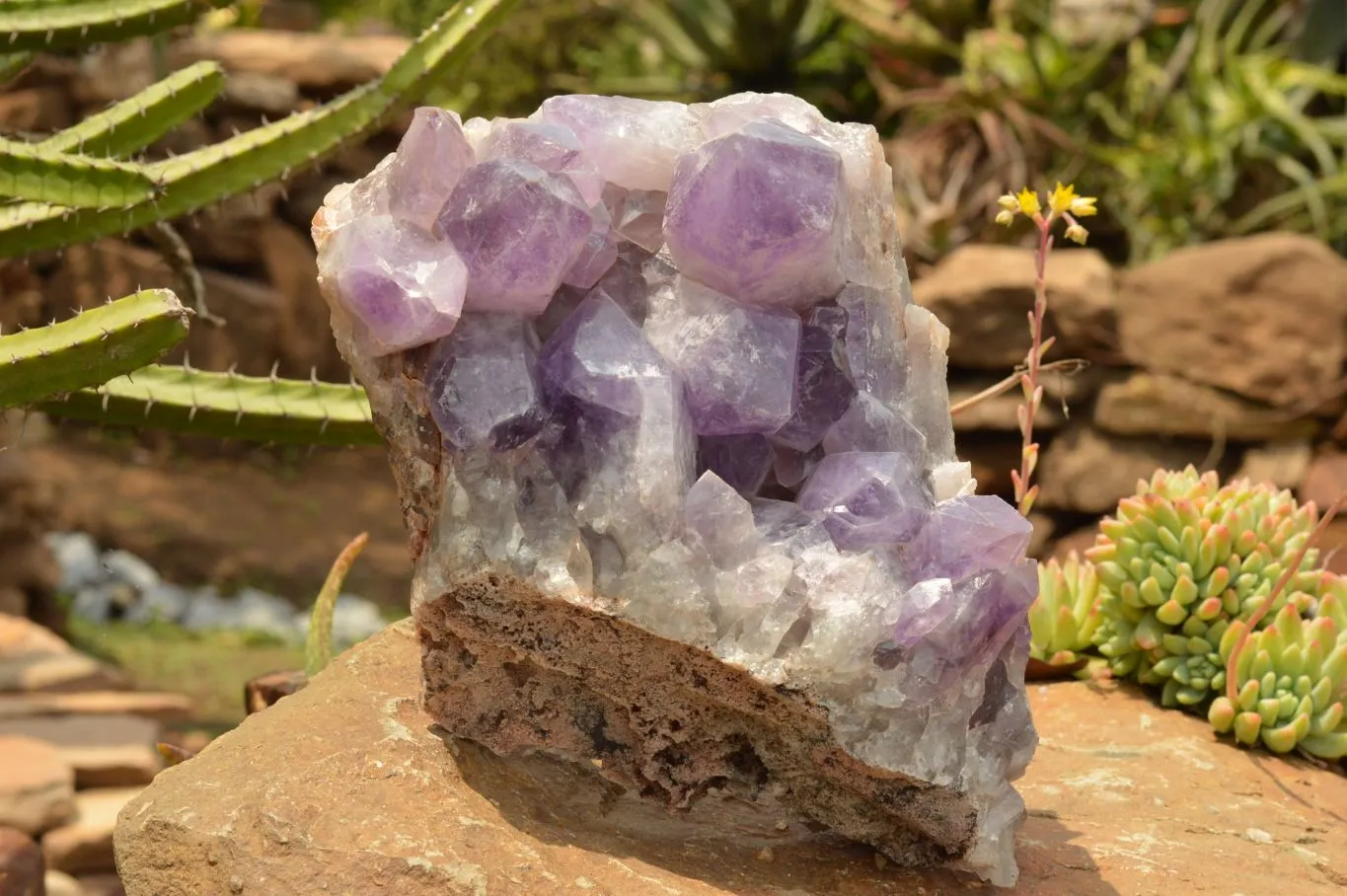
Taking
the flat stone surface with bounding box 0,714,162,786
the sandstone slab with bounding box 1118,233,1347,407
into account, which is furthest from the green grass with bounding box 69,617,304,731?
the sandstone slab with bounding box 1118,233,1347,407

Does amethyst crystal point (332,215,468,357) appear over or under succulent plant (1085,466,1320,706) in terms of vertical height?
over

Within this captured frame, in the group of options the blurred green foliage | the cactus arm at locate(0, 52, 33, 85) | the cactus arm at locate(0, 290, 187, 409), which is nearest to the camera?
the cactus arm at locate(0, 290, 187, 409)

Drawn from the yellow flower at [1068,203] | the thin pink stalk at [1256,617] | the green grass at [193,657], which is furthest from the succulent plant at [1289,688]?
the green grass at [193,657]

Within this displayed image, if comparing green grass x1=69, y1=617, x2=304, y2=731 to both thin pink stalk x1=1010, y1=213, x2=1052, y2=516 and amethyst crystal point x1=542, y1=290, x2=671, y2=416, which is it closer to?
thin pink stalk x1=1010, y1=213, x2=1052, y2=516

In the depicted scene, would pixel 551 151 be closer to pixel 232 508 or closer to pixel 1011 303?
pixel 1011 303

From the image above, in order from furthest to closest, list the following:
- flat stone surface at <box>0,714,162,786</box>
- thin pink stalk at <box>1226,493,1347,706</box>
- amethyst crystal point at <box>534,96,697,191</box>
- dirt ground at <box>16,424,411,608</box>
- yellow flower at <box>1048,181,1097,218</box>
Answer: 1. dirt ground at <box>16,424,411,608</box>
2. flat stone surface at <box>0,714,162,786</box>
3. thin pink stalk at <box>1226,493,1347,706</box>
4. yellow flower at <box>1048,181,1097,218</box>
5. amethyst crystal point at <box>534,96,697,191</box>

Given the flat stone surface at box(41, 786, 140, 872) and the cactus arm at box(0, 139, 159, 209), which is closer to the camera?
the cactus arm at box(0, 139, 159, 209)

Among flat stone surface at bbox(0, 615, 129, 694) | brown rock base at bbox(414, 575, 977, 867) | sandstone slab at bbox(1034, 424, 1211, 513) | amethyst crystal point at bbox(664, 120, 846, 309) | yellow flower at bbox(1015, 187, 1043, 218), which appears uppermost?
amethyst crystal point at bbox(664, 120, 846, 309)
